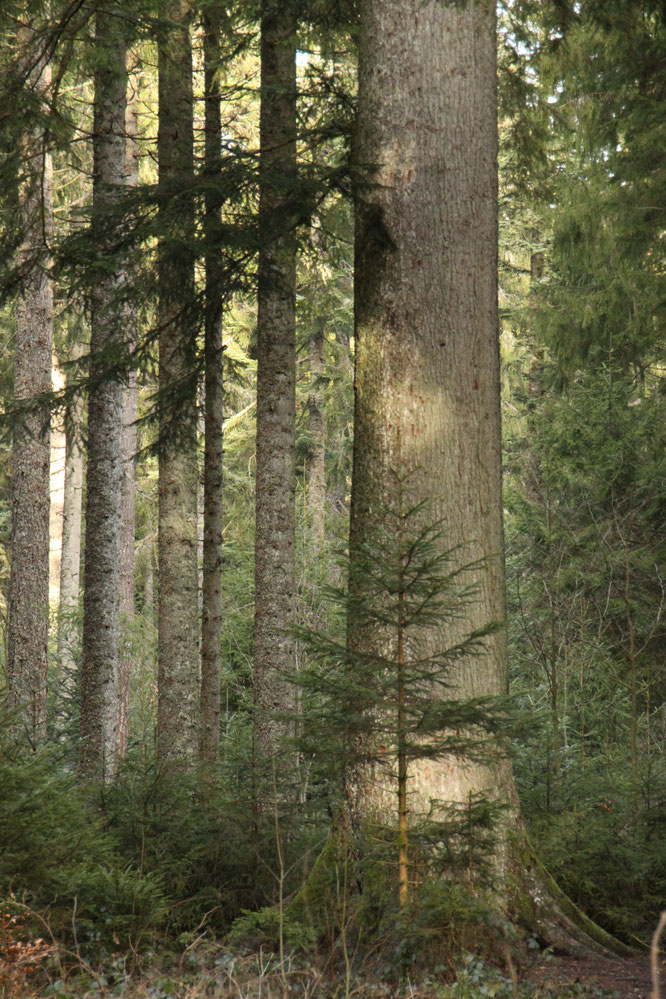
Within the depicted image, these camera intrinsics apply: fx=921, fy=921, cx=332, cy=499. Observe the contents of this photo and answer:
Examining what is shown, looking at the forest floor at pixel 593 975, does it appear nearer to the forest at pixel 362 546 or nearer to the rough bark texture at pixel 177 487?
the forest at pixel 362 546

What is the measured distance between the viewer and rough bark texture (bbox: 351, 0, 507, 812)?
17.8ft

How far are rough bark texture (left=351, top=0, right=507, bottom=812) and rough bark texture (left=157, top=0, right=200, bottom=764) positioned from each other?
7.46ft

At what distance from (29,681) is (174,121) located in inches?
254

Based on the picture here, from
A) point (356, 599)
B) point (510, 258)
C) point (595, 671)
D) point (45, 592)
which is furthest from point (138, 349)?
point (510, 258)

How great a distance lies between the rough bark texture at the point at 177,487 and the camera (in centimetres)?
779

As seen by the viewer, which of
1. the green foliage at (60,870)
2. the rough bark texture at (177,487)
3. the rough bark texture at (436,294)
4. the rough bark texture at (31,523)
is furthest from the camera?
the rough bark texture at (31,523)

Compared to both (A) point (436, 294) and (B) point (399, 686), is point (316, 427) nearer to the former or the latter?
(A) point (436, 294)

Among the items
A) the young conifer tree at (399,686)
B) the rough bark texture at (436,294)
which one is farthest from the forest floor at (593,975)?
the young conifer tree at (399,686)

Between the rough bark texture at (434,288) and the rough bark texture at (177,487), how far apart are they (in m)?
2.28

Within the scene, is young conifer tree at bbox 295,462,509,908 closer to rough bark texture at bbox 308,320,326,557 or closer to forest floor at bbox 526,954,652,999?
forest floor at bbox 526,954,652,999

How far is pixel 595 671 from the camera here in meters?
10.6

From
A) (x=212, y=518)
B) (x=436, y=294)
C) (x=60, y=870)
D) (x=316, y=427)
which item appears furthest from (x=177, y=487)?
(x=316, y=427)

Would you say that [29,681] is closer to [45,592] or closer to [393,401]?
[45,592]

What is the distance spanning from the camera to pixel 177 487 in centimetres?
833
